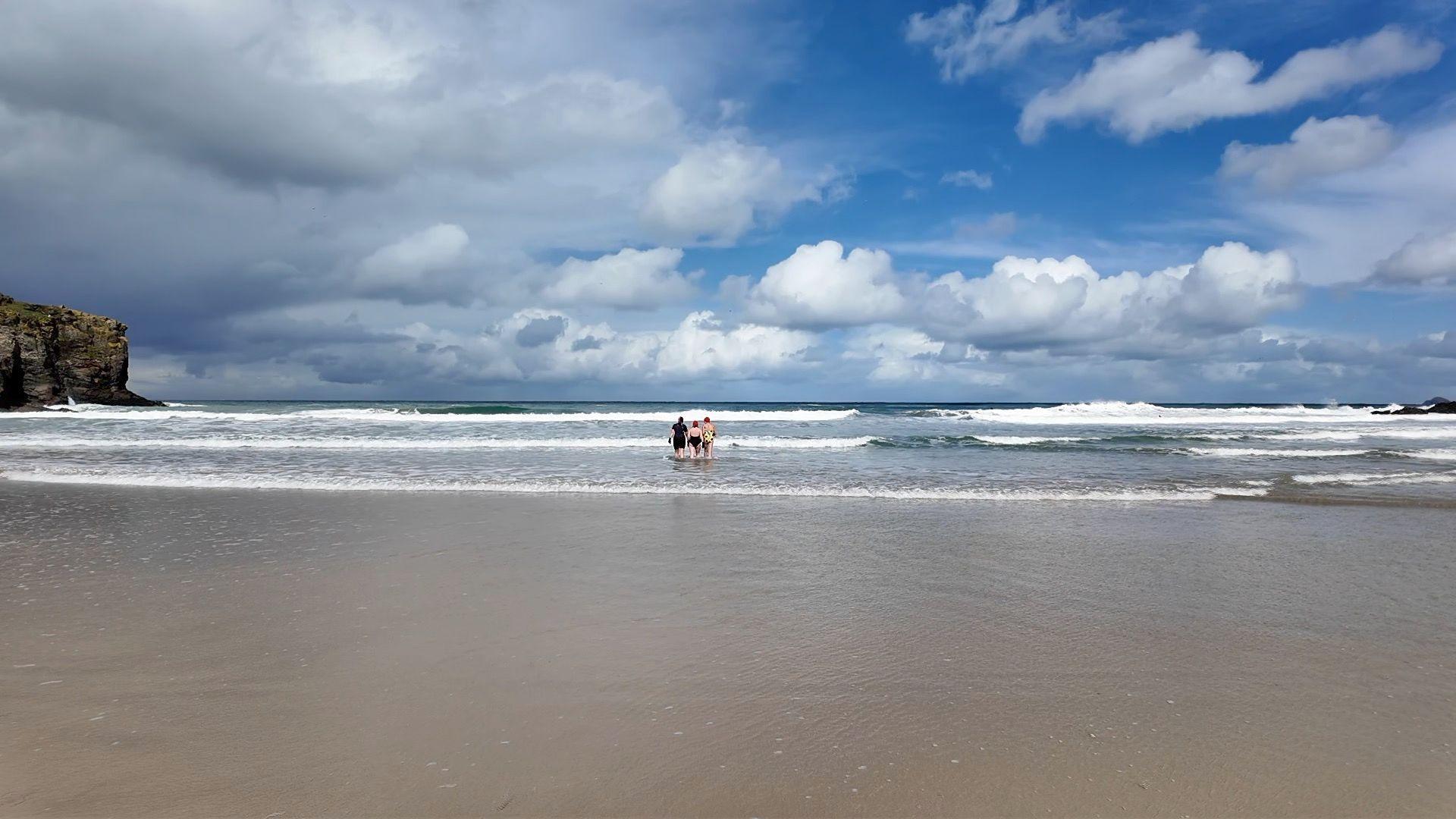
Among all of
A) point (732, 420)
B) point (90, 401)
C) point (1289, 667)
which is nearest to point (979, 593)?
point (1289, 667)

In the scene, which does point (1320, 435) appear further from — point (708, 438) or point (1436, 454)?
point (708, 438)

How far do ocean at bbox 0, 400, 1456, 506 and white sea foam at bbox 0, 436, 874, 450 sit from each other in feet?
0.43

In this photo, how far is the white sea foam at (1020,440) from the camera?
27.9 m

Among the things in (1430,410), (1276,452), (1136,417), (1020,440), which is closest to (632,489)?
(1020,440)

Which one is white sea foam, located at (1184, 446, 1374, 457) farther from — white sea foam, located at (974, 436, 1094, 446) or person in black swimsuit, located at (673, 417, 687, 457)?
person in black swimsuit, located at (673, 417, 687, 457)

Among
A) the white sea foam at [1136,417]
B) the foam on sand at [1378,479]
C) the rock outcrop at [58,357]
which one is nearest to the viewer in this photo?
the foam on sand at [1378,479]

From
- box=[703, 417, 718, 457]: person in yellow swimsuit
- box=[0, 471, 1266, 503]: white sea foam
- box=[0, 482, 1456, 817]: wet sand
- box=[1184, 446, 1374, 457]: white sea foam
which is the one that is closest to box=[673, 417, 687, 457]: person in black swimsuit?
box=[703, 417, 718, 457]: person in yellow swimsuit

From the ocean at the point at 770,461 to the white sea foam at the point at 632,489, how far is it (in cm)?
6

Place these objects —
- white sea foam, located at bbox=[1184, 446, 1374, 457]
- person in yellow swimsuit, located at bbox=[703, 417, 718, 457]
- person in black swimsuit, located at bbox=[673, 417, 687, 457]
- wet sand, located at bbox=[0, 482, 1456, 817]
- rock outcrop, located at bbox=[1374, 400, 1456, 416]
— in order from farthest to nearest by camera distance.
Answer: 1. rock outcrop, located at bbox=[1374, 400, 1456, 416]
2. white sea foam, located at bbox=[1184, 446, 1374, 457]
3. person in yellow swimsuit, located at bbox=[703, 417, 718, 457]
4. person in black swimsuit, located at bbox=[673, 417, 687, 457]
5. wet sand, located at bbox=[0, 482, 1456, 817]

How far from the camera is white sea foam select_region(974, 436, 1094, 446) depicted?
91.5 ft

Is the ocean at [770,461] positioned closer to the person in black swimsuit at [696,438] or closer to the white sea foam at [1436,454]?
the white sea foam at [1436,454]

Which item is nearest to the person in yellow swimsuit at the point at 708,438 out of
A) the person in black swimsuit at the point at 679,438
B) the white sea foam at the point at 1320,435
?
the person in black swimsuit at the point at 679,438

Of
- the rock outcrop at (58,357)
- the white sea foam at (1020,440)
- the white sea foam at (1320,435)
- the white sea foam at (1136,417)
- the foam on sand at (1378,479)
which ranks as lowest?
the foam on sand at (1378,479)

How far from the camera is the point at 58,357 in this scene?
58938 millimetres
